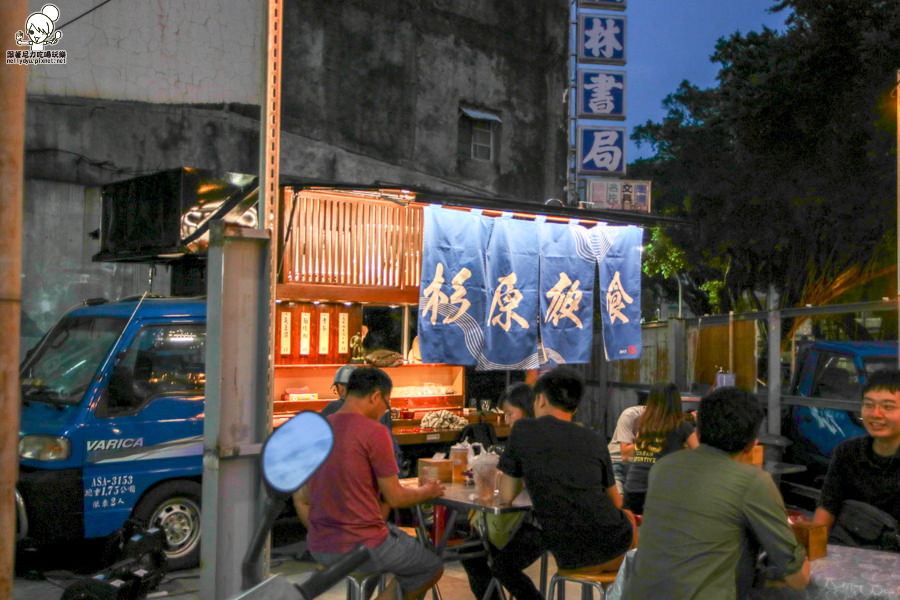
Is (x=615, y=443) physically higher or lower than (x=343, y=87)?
lower

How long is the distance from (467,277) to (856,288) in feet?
52.0

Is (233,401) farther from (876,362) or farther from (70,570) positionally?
(876,362)

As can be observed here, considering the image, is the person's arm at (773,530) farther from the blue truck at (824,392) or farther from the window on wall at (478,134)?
the window on wall at (478,134)

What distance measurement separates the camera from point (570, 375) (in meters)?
5.12

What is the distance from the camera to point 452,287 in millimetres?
9219

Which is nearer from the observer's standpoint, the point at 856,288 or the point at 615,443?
the point at 615,443

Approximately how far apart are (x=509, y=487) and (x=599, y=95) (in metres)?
11.1

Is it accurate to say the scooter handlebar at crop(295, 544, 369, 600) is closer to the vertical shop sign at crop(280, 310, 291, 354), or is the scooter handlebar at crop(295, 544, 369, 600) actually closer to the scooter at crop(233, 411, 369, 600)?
the scooter at crop(233, 411, 369, 600)

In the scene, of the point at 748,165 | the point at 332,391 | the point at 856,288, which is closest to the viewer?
the point at 332,391

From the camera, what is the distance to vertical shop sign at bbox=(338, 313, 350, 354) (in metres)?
11.2

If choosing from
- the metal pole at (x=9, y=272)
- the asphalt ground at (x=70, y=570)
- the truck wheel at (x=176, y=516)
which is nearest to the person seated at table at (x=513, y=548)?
the asphalt ground at (x=70, y=570)

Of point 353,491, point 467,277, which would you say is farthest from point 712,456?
point 467,277

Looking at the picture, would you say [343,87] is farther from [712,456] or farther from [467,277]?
[712,456]

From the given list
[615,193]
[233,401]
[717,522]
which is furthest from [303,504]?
[615,193]
